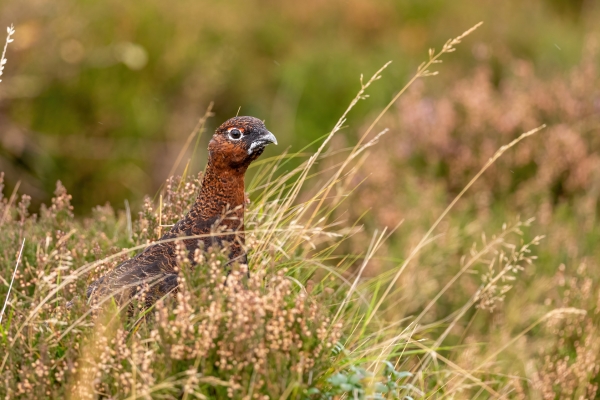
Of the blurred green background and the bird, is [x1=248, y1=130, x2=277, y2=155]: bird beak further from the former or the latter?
the blurred green background

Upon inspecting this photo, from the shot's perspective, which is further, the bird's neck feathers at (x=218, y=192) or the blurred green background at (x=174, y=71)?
the blurred green background at (x=174, y=71)

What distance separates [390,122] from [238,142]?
180 inches

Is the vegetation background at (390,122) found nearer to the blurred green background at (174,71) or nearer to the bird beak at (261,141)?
the blurred green background at (174,71)

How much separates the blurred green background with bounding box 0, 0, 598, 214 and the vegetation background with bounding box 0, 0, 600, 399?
0.07ft

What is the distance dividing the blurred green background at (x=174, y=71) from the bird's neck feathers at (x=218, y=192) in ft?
12.9

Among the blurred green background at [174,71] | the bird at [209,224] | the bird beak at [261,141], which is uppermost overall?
the blurred green background at [174,71]

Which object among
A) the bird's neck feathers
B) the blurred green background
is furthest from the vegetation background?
the bird's neck feathers

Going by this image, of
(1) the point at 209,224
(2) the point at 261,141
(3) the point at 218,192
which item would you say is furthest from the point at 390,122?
(1) the point at 209,224

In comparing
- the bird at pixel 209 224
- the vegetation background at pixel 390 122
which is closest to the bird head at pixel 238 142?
the bird at pixel 209 224

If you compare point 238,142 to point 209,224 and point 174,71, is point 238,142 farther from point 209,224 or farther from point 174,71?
point 174,71

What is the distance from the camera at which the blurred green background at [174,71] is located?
8.39m

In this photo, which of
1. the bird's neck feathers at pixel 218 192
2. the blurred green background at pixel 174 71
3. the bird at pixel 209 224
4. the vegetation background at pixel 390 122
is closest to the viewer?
the bird at pixel 209 224

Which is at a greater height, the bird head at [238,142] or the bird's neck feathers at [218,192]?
the bird head at [238,142]

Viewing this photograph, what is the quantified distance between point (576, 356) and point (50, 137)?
18.7 ft
